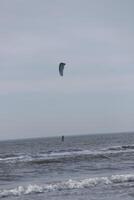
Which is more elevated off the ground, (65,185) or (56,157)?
(56,157)

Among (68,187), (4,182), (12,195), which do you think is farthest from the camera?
(4,182)

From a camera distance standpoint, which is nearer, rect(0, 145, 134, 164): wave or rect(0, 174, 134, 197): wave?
rect(0, 174, 134, 197): wave

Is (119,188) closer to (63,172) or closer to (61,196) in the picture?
(61,196)

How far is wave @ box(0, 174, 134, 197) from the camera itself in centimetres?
2250

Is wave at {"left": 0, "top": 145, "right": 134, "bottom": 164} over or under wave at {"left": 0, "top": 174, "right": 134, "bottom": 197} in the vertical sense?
over

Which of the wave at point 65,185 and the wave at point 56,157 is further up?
the wave at point 56,157

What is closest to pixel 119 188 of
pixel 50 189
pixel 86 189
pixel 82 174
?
pixel 86 189

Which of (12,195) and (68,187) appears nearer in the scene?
(12,195)

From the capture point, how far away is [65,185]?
2361cm

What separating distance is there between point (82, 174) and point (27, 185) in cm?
550

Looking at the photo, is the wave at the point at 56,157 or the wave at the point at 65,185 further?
the wave at the point at 56,157

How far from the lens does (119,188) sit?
22.5 metres

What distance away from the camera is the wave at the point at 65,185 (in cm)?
2250

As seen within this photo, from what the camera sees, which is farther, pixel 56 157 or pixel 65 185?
pixel 56 157
